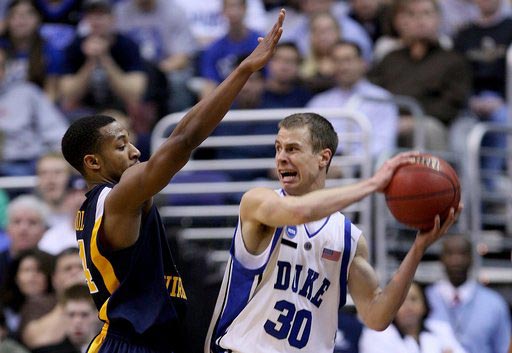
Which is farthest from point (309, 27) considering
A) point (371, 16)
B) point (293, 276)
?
point (293, 276)

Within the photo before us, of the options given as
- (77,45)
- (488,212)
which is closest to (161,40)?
(77,45)

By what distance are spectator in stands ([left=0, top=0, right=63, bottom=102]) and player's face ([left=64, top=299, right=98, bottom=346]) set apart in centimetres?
355

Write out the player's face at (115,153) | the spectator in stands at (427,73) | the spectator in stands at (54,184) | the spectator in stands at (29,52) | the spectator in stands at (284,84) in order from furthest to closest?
the spectator in stands at (29,52) < the spectator in stands at (427,73) < the spectator in stands at (284,84) < the spectator in stands at (54,184) < the player's face at (115,153)

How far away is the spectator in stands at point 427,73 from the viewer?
11.6 metres

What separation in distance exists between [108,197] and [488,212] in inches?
265

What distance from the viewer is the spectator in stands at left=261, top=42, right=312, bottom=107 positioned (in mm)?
11461

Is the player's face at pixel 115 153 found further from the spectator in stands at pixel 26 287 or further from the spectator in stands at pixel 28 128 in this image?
the spectator in stands at pixel 28 128

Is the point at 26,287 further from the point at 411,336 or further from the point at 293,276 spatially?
the point at 293,276

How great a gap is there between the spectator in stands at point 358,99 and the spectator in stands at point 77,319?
2844 millimetres

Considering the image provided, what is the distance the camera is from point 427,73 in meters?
11.8

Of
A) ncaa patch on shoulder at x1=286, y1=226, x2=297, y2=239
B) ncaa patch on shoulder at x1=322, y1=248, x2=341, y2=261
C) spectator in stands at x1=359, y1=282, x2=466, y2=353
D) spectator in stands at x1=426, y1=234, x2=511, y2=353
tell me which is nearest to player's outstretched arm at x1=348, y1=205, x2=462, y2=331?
ncaa patch on shoulder at x1=322, y1=248, x2=341, y2=261

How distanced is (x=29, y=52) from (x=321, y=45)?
312 centimetres

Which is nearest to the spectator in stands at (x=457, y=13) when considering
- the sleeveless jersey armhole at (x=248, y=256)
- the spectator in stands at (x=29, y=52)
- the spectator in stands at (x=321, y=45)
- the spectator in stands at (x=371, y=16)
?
the spectator in stands at (x=371, y=16)

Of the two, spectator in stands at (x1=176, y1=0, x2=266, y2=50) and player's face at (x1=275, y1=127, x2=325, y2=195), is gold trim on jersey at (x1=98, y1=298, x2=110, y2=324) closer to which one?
player's face at (x1=275, y1=127, x2=325, y2=195)
